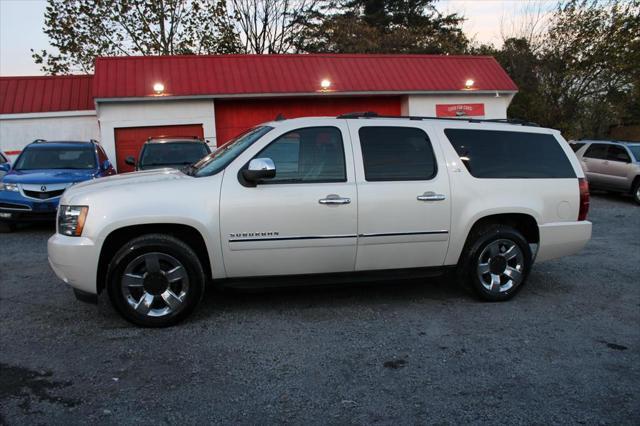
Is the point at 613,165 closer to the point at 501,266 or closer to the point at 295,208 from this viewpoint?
the point at 501,266

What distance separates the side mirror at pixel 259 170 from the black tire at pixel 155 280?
810mm

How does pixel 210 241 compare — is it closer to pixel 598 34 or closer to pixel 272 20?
pixel 598 34

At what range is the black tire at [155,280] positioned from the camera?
4.39 m

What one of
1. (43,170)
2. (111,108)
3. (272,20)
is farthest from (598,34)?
(43,170)

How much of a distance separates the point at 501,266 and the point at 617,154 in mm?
11063

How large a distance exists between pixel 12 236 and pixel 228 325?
6.60 m

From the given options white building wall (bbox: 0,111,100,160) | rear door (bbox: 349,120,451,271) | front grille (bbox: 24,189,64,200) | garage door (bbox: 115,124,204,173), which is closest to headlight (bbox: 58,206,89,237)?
rear door (bbox: 349,120,451,271)

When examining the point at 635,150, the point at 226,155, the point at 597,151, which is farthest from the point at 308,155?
the point at 597,151

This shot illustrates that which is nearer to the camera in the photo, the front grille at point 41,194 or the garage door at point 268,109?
the front grille at point 41,194

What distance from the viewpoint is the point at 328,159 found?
4.80m

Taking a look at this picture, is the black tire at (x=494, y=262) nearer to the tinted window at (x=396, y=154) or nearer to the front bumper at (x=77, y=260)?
the tinted window at (x=396, y=154)

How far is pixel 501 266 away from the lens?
530 centimetres

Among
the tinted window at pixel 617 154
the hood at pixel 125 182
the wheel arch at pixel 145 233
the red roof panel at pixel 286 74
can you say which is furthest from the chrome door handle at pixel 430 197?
the red roof panel at pixel 286 74

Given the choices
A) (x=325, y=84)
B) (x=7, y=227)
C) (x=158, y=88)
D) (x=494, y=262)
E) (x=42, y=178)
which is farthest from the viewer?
(x=325, y=84)
